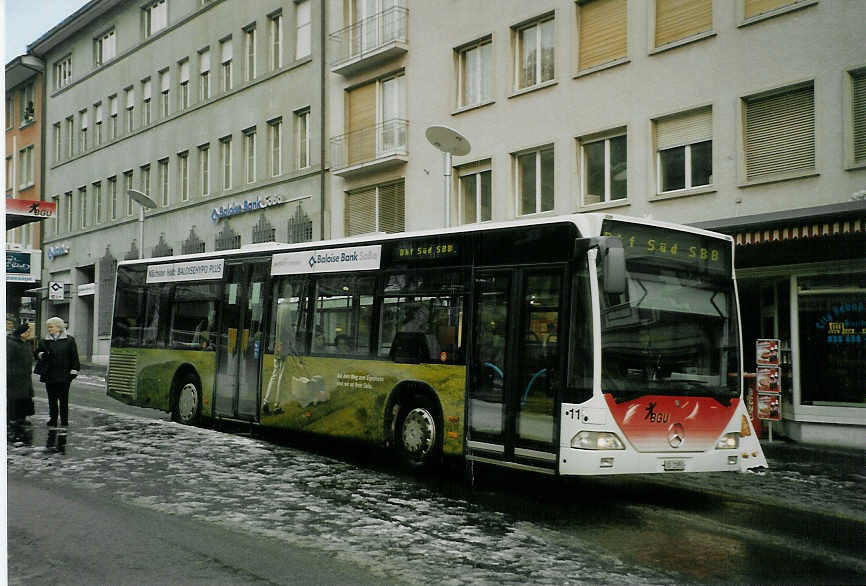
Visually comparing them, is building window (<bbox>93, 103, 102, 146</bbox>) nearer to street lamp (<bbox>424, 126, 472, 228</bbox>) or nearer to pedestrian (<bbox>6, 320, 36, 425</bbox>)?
street lamp (<bbox>424, 126, 472, 228</bbox>)

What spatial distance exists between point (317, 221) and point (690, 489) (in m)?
19.8

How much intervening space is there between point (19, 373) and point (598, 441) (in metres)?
9.79

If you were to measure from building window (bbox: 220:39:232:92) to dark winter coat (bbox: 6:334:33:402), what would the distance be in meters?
21.3

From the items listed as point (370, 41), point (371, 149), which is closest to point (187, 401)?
point (371, 149)

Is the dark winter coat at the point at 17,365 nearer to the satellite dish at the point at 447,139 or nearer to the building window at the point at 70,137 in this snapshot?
the satellite dish at the point at 447,139

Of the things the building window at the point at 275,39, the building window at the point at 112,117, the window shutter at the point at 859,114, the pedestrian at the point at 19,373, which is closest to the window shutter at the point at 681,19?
the window shutter at the point at 859,114

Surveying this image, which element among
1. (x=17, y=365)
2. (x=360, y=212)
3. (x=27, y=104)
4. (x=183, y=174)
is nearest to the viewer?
(x=17, y=365)

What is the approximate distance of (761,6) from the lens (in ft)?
58.6

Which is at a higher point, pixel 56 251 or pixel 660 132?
pixel 660 132

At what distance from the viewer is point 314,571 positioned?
6.50 m

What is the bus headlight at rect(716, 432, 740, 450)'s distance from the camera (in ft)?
33.0

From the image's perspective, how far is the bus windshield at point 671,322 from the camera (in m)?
9.51

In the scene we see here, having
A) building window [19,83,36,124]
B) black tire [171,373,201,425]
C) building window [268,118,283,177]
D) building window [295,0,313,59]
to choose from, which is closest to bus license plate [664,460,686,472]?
black tire [171,373,201,425]

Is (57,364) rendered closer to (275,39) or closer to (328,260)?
(328,260)
